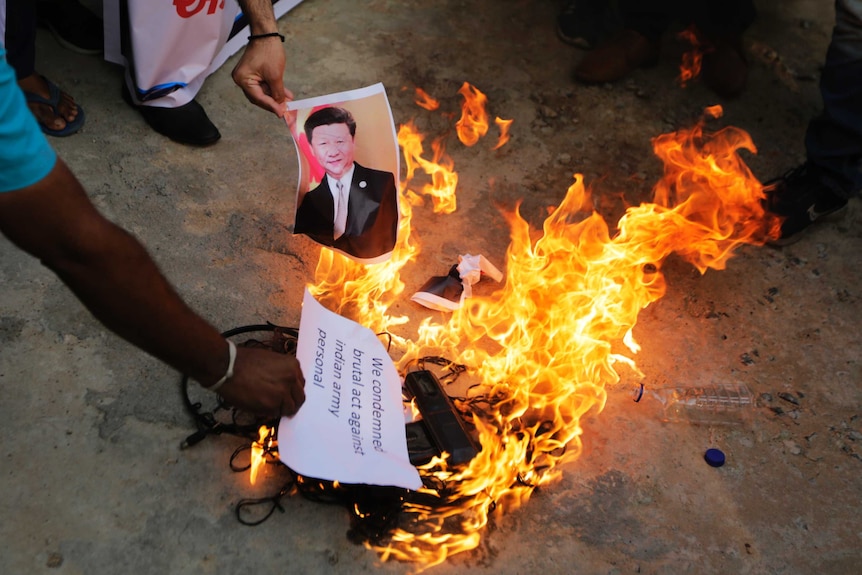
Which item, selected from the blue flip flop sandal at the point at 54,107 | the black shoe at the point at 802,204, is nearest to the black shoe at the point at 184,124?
the blue flip flop sandal at the point at 54,107

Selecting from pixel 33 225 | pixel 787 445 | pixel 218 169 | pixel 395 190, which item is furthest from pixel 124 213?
pixel 787 445

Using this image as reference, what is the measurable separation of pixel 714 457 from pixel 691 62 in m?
2.48

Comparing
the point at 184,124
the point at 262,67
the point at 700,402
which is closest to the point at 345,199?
the point at 262,67

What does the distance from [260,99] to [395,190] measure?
0.52 metres

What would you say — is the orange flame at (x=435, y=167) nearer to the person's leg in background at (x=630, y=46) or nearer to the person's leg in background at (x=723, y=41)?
the person's leg in background at (x=630, y=46)

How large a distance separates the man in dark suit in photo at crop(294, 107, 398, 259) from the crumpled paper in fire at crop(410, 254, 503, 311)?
0.21 meters

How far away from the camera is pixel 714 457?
2.23m

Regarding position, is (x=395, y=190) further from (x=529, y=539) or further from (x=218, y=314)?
(x=529, y=539)

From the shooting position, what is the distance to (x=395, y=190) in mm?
2391

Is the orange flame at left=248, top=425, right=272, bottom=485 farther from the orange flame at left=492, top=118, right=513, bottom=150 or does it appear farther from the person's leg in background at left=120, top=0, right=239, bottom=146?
the orange flame at left=492, top=118, right=513, bottom=150

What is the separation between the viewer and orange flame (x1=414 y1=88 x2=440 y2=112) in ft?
11.1

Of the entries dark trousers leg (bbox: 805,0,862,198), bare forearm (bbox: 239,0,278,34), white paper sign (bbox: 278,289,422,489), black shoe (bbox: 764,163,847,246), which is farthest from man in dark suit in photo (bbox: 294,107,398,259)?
dark trousers leg (bbox: 805,0,862,198)

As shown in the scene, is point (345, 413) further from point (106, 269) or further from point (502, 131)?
point (502, 131)

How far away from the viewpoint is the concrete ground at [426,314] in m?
1.87
